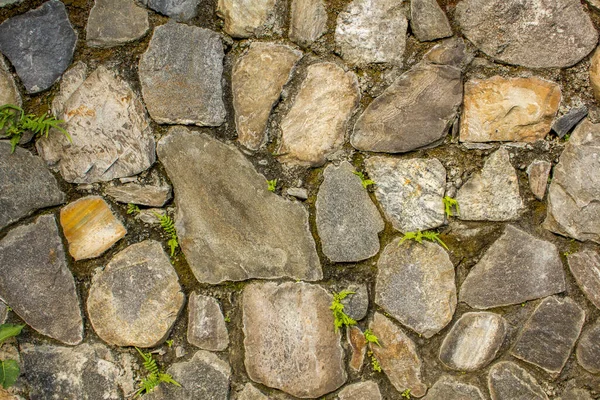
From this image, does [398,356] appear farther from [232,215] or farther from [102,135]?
[102,135]

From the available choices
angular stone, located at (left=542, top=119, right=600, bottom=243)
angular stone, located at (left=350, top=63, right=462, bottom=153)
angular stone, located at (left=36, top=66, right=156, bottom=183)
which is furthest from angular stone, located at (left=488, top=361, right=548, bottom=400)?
angular stone, located at (left=36, top=66, right=156, bottom=183)

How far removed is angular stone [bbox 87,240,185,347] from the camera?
1.90 m

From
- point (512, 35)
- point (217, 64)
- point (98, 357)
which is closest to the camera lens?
point (512, 35)

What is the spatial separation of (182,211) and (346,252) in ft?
1.82

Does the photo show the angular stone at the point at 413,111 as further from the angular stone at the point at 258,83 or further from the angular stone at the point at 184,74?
the angular stone at the point at 184,74

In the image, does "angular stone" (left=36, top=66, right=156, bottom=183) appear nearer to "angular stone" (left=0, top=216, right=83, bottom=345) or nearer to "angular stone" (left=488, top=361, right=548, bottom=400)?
"angular stone" (left=0, top=216, right=83, bottom=345)

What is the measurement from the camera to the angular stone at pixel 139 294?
1902 millimetres

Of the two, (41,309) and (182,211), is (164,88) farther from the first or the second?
(41,309)

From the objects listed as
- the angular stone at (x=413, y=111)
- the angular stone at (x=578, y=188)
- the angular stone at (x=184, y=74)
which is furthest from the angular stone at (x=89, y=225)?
the angular stone at (x=578, y=188)

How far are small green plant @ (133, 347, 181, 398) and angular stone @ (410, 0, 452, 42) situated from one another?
138 cm

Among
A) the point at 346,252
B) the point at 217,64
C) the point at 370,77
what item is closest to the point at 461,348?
the point at 346,252

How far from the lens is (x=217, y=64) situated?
179 centimetres

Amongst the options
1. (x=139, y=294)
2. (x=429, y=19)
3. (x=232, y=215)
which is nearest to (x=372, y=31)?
(x=429, y=19)

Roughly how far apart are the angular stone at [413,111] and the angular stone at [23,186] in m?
1.02
